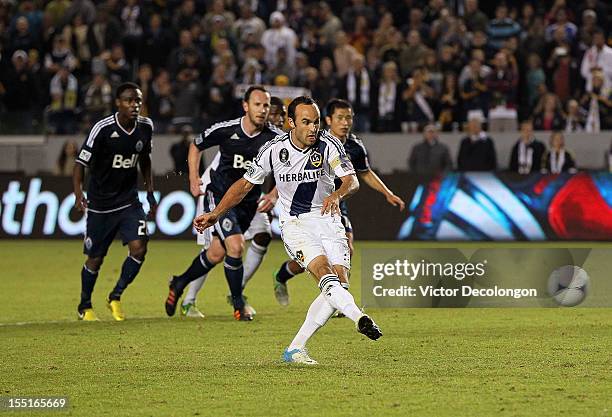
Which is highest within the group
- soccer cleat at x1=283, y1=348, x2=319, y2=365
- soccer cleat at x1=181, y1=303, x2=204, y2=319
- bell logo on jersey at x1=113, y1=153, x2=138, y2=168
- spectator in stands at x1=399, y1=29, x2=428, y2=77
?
spectator in stands at x1=399, y1=29, x2=428, y2=77

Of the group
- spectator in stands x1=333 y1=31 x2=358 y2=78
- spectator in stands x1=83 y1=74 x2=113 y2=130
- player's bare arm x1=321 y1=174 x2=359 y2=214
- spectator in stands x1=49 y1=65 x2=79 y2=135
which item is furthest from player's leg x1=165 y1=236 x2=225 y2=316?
spectator in stands x1=49 y1=65 x2=79 y2=135

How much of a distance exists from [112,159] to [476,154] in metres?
11.4

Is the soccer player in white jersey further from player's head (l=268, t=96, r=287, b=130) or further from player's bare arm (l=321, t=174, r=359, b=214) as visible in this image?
player's head (l=268, t=96, r=287, b=130)

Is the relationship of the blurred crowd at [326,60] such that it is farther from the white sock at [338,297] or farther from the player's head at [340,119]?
the white sock at [338,297]

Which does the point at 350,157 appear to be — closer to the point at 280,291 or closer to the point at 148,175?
the point at 280,291

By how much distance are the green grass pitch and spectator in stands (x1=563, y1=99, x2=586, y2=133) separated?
9.63m

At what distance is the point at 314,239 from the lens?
9.66m

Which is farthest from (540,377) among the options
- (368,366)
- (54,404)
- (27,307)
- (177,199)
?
(177,199)

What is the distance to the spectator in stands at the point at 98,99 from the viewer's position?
25.0 meters

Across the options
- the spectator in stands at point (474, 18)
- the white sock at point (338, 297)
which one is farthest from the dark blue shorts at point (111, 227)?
the spectator in stands at point (474, 18)

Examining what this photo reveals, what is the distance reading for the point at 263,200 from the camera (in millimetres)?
12281

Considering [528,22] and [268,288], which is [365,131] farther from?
[268,288]

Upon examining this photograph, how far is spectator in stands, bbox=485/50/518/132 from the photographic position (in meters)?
23.4

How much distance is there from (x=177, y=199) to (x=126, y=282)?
914 centimetres
